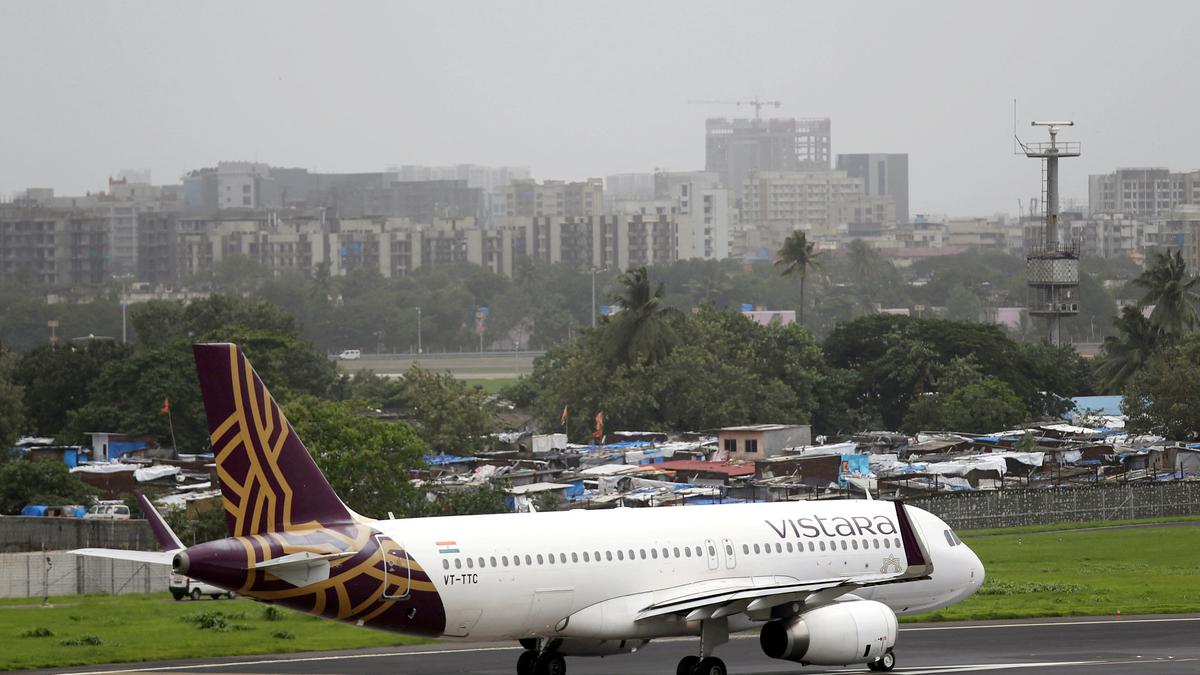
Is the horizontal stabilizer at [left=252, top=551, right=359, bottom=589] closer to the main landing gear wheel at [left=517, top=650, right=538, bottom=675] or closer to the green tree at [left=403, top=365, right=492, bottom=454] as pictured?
the main landing gear wheel at [left=517, top=650, right=538, bottom=675]

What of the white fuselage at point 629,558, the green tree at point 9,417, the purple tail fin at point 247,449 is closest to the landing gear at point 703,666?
the white fuselage at point 629,558

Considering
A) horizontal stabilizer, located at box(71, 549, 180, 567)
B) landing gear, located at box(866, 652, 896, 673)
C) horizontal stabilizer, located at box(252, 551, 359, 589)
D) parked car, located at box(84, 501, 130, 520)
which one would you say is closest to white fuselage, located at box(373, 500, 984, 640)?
horizontal stabilizer, located at box(252, 551, 359, 589)

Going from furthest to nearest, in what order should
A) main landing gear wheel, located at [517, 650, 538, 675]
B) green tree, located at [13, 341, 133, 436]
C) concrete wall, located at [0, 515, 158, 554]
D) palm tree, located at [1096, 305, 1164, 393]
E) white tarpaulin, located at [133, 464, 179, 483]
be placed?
1. palm tree, located at [1096, 305, 1164, 393]
2. green tree, located at [13, 341, 133, 436]
3. white tarpaulin, located at [133, 464, 179, 483]
4. concrete wall, located at [0, 515, 158, 554]
5. main landing gear wheel, located at [517, 650, 538, 675]

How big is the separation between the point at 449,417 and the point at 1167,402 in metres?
45.8

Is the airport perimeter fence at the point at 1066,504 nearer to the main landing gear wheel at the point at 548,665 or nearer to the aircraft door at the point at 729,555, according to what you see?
the aircraft door at the point at 729,555

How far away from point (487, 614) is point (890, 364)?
11194cm

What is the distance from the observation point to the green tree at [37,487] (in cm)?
8844

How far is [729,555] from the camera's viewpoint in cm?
3838

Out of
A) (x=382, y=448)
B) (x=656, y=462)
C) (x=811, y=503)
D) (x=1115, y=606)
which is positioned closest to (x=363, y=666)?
(x=811, y=503)

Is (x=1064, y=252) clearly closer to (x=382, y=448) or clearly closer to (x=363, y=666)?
(x=382, y=448)

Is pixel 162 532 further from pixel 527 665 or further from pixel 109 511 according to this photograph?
pixel 109 511

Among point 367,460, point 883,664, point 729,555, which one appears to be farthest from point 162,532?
point 367,460

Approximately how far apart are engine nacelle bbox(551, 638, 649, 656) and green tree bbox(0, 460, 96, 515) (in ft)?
183

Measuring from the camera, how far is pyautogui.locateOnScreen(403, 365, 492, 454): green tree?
126 metres
